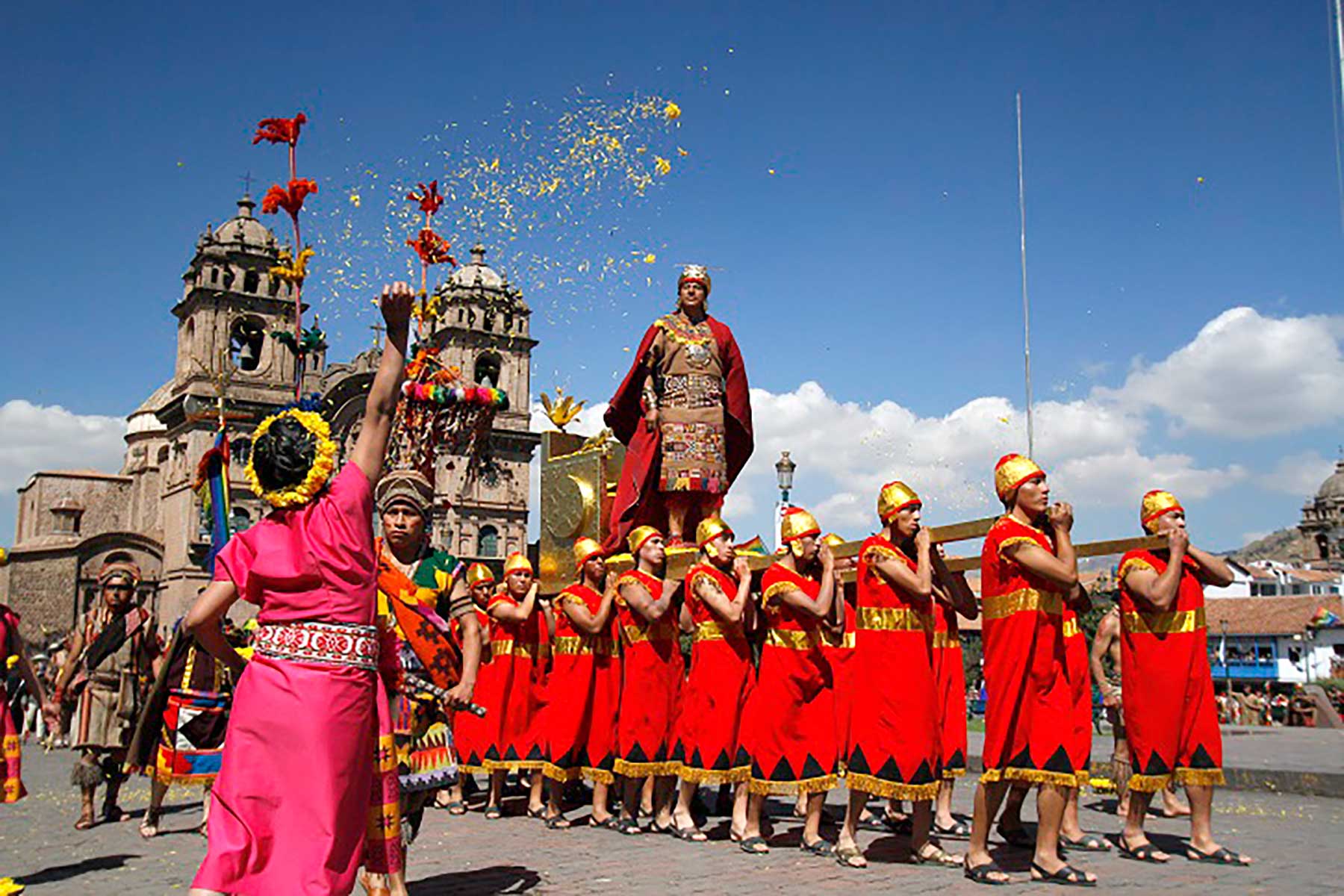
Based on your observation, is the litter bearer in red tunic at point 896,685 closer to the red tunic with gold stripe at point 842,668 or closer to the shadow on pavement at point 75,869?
the red tunic with gold stripe at point 842,668

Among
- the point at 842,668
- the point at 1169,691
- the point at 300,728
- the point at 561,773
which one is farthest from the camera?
the point at 561,773

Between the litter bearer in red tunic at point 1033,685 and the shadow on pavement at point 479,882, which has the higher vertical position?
the litter bearer in red tunic at point 1033,685

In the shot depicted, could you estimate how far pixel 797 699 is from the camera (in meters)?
7.05

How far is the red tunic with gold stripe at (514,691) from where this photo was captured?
9.57 meters

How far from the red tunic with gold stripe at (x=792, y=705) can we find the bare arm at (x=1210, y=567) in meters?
2.24

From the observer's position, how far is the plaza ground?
5.87m

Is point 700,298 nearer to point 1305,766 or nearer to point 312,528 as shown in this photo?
point 312,528

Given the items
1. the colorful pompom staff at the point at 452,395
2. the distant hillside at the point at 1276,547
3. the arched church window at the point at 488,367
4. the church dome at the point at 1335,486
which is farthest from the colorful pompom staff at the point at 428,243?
the distant hillside at the point at 1276,547

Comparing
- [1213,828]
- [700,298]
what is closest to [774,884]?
[1213,828]

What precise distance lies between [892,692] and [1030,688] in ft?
2.96

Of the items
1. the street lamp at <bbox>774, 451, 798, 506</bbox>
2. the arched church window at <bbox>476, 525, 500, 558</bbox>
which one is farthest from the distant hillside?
the street lamp at <bbox>774, 451, 798, 506</bbox>

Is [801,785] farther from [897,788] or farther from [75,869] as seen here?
[75,869]

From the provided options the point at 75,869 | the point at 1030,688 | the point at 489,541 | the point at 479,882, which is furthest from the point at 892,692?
the point at 489,541

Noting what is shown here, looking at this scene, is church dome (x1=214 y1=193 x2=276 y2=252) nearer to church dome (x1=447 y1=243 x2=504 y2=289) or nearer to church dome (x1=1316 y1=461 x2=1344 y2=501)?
church dome (x1=447 y1=243 x2=504 y2=289)
